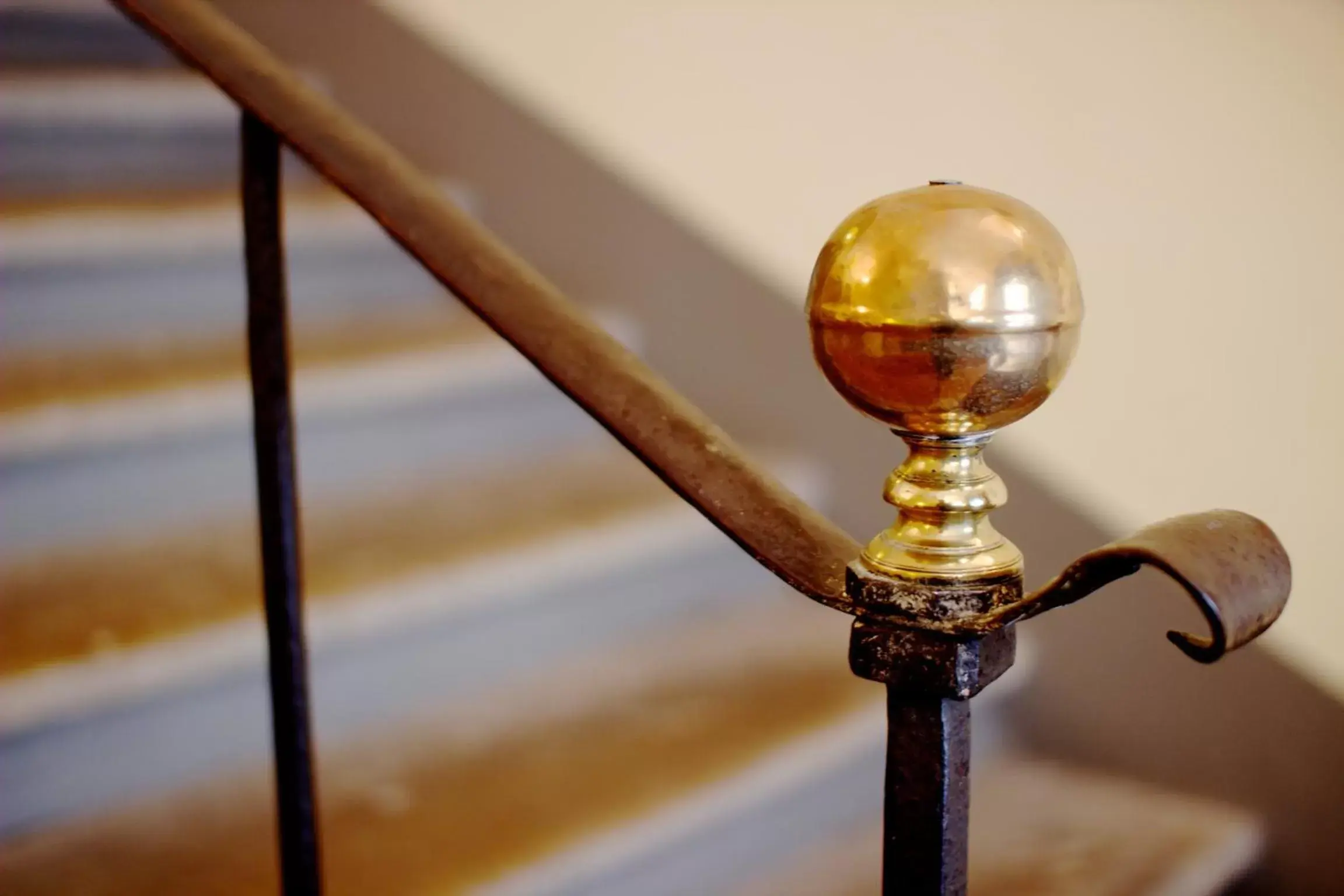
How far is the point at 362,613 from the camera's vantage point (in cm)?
116

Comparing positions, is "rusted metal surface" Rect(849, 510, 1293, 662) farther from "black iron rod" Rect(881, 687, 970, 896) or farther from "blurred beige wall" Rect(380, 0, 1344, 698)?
"blurred beige wall" Rect(380, 0, 1344, 698)

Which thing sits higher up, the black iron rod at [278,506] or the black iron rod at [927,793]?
the black iron rod at [278,506]

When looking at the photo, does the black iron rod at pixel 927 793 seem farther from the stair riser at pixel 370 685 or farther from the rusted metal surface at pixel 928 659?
the stair riser at pixel 370 685

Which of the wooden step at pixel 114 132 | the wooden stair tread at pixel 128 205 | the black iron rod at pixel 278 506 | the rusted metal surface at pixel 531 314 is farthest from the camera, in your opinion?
the wooden step at pixel 114 132

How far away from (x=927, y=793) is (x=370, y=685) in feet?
2.91

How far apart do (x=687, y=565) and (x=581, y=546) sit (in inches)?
9.4

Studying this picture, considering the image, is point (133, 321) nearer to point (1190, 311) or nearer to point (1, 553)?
point (1, 553)

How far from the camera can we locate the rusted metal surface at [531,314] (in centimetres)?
52

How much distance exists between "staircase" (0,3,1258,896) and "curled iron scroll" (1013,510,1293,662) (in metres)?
0.72

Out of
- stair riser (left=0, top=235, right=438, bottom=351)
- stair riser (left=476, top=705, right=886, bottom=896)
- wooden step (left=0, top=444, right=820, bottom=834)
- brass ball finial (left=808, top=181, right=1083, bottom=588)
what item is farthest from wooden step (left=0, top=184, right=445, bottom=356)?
brass ball finial (left=808, top=181, right=1083, bottom=588)

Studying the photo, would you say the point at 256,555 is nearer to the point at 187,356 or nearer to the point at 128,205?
the point at 187,356

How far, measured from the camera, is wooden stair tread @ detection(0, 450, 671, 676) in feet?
3.49

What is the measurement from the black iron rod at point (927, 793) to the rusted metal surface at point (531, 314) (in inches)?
2.3

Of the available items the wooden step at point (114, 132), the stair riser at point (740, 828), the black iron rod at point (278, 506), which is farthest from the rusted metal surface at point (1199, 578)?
the wooden step at point (114, 132)
